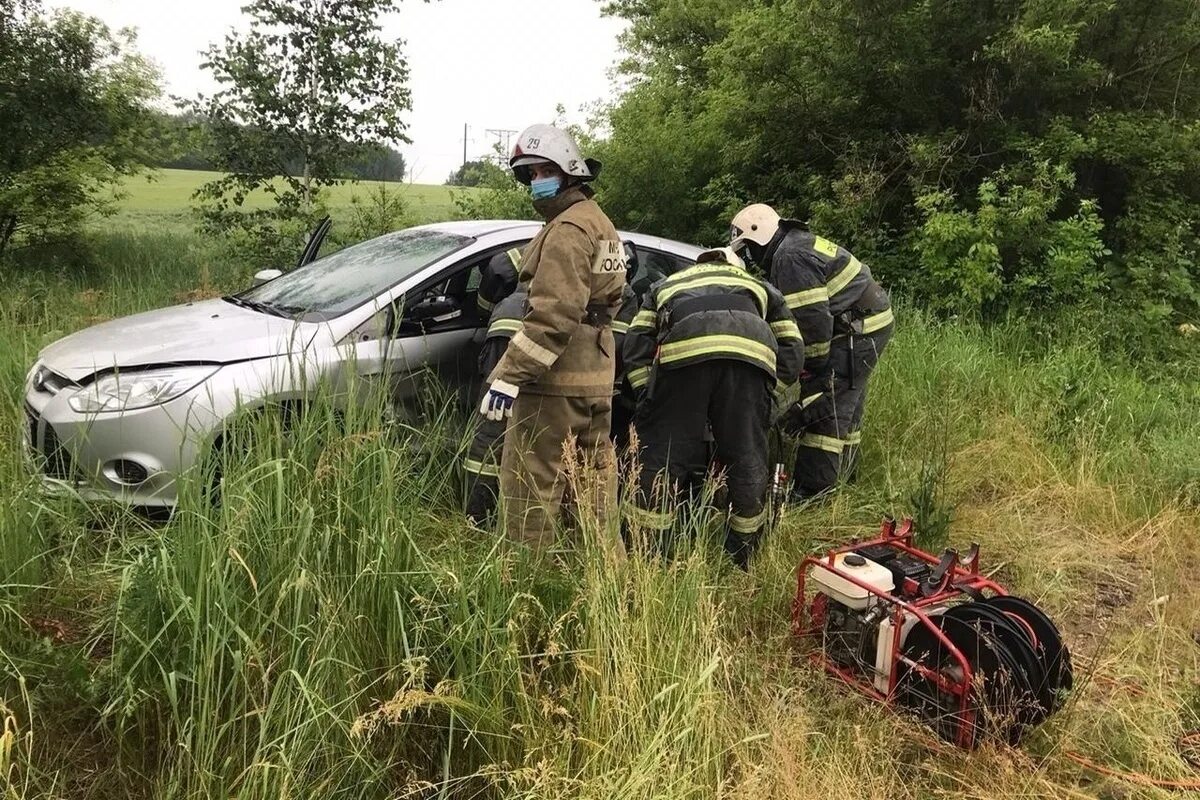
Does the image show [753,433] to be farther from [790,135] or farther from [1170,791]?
[790,135]

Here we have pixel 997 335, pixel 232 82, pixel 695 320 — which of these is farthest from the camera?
pixel 232 82

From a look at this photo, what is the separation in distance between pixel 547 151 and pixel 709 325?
927 mm

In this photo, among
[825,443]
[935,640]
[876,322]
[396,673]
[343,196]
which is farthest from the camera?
[343,196]

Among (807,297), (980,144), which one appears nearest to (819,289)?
(807,297)

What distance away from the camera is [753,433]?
3.39 m

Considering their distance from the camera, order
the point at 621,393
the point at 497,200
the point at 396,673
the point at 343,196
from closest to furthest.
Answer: the point at 396,673, the point at 621,393, the point at 343,196, the point at 497,200

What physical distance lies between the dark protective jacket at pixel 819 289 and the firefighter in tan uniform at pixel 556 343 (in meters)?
1.27

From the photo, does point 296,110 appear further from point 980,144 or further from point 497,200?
point 980,144

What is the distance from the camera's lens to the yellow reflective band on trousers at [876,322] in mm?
4496

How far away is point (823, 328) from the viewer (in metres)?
4.28

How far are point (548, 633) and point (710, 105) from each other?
7.80 m

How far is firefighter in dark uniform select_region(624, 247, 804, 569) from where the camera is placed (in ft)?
10.7

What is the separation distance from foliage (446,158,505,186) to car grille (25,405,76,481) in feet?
25.5

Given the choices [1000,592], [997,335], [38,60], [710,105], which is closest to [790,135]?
[710,105]
